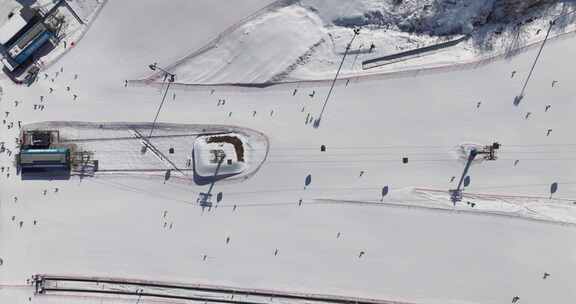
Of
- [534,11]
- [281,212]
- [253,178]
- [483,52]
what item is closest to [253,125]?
[253,178]

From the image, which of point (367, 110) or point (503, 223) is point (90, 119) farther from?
point (503, 223)

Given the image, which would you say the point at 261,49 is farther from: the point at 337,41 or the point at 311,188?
the point at 311,188

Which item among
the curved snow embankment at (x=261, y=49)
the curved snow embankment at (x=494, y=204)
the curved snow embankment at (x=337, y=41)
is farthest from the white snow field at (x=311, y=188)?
the curved snow embankment at (x=337, y=41)

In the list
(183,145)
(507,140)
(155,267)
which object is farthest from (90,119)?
(507,140)

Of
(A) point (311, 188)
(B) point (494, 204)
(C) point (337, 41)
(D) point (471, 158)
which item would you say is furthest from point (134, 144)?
(B) point (494, 204)

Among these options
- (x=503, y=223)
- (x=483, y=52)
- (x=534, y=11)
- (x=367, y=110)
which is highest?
(x=534, y=11)

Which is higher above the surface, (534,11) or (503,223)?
(534,11)

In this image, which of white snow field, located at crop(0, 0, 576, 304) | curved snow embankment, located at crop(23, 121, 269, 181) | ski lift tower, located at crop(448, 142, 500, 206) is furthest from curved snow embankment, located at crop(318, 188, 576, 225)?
curved snow embankment, located at crop(23, 121, 269, 181)

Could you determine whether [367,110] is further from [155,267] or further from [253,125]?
[155,267]
